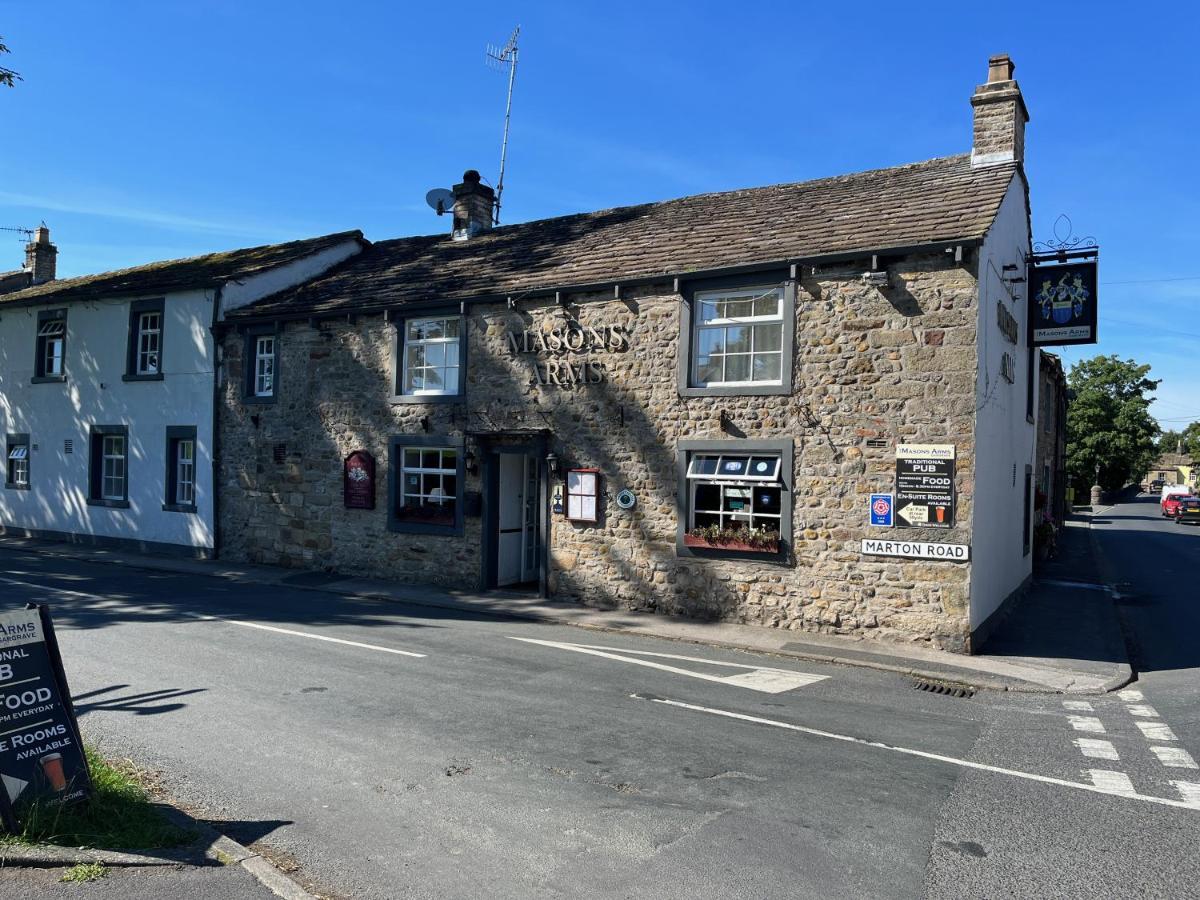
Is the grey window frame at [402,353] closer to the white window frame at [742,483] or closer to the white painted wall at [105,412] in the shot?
the white window frame at [742,483]

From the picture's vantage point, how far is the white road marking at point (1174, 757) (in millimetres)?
7188

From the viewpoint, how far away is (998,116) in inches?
566

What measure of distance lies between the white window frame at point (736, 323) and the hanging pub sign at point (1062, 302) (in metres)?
4.96

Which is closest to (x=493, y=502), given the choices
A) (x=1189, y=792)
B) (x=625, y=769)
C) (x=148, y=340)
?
(x=625, y=769)

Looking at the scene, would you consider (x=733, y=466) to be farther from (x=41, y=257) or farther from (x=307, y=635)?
(x=41, y=257)

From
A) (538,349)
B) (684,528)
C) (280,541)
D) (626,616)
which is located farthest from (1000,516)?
(280,541)

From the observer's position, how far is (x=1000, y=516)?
1434cm

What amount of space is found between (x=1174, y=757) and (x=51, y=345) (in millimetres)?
26104

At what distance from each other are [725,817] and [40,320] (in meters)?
24.7

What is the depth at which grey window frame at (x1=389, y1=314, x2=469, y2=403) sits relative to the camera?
16266 millimetres

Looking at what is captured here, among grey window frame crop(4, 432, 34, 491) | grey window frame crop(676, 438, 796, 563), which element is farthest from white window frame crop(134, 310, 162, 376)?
grey window frame crop(676, 438, 796, 563)

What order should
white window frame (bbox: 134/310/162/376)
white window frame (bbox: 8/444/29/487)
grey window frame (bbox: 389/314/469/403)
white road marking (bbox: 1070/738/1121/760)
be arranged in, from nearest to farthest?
1. white road marking (bbox: 1070/738/1121/760)
2. grey window frame (bbox: 389/314/469/403)
3. white window frame (bbox: 134/310/162/376)
4. white window frame (bbox: 8/444/29/487)

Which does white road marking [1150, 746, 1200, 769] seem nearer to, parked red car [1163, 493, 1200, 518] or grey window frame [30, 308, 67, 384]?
grey window frame [30, 308, 67, 384]

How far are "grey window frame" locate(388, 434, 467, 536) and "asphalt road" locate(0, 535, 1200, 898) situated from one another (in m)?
4.94
